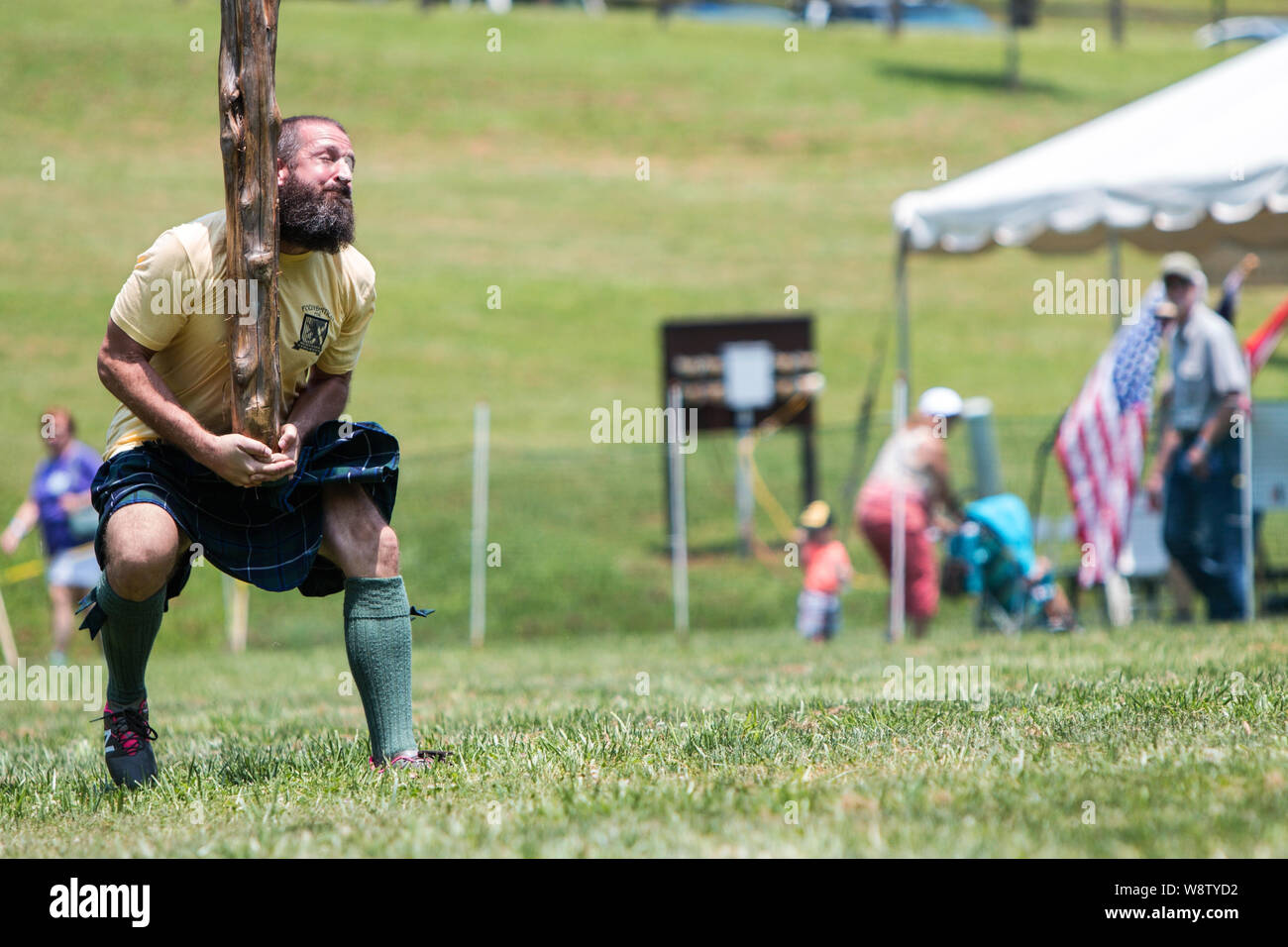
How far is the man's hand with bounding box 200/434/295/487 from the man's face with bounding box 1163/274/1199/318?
7222 mm

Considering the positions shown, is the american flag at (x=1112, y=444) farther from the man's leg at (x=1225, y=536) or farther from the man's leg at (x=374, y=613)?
the man's leg at (x=374, y=613)

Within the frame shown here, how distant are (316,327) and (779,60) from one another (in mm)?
45758

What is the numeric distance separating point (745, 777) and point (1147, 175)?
23.4 ft

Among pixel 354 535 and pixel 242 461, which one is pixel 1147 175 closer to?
pixel 354 535

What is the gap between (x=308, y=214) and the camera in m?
3.86

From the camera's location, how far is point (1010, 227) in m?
10.1

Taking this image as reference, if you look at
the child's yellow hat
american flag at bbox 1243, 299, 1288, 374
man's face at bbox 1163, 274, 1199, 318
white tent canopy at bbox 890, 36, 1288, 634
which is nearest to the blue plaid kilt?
white tent canopy at bbox 890, 36, 1288, 634

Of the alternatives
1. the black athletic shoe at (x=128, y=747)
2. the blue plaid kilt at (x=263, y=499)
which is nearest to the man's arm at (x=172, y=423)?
the blue plaid kilt at (x=263, y=499)

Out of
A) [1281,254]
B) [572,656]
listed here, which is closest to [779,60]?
[1281,254]

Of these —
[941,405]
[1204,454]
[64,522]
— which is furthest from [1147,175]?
[64,522]

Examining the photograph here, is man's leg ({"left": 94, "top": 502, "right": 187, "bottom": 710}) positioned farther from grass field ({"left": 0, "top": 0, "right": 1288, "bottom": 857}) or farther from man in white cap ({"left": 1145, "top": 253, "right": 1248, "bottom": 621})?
man in white cap ({"left": 1145, "top": 253, "right": 1248, "bottom": 621})

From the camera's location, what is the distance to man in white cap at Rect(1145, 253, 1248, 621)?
9.10 meters

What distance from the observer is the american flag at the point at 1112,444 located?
32.9 feet

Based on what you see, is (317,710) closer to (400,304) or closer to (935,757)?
(935,757)
